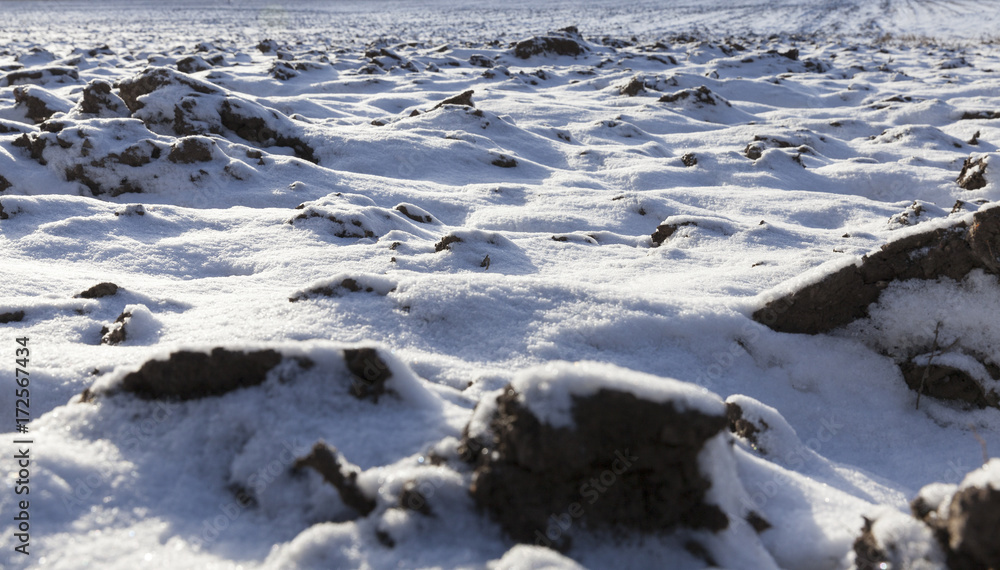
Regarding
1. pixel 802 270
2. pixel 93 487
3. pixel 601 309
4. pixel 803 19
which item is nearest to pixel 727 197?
pixel 802 270

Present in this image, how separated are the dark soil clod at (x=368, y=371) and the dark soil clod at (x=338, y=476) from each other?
279 mm

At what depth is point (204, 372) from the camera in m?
1.55

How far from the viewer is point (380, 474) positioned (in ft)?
4.46

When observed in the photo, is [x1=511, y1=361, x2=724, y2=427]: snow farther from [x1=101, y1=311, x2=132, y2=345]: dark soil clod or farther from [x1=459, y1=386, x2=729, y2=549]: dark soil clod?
[x1=101, y1=311, x2=132, y2=345]: dark soil clod

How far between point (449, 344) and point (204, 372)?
2.97 feet

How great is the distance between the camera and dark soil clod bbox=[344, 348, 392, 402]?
1.61m

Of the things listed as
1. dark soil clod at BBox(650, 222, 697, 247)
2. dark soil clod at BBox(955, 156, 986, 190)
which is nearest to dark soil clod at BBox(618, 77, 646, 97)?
dark soil clod at BBox(955, 156, 986, 190)

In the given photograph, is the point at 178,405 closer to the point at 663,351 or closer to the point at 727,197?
the point at 663,351

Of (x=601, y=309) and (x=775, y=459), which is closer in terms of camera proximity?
(x=775, y=459)

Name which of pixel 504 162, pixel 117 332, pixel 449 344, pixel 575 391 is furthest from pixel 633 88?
pixel 575 391

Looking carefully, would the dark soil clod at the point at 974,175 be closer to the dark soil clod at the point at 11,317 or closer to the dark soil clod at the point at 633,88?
the dark soil clod at the point at 633,88

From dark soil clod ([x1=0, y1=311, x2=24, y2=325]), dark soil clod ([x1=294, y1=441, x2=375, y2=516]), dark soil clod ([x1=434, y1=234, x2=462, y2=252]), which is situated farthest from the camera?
dark soil clod ([x1=434, y1=234, x2=462, y2=252])

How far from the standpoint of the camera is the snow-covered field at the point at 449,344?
1.27m

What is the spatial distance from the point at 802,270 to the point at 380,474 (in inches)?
104
